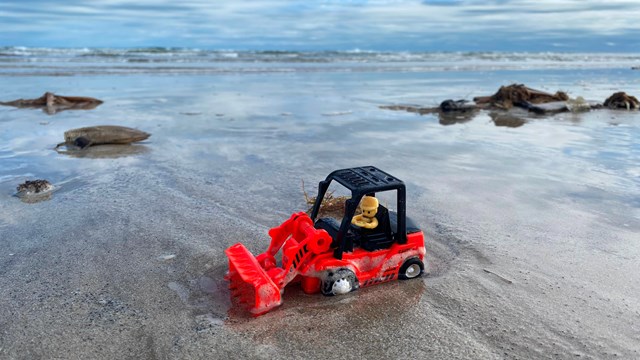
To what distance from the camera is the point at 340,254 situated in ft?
14.2

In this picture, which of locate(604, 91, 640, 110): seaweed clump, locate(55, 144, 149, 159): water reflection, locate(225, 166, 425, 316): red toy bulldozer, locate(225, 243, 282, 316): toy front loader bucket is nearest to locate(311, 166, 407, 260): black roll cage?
locate(225, 166, 425, 316): red toy bulldozer

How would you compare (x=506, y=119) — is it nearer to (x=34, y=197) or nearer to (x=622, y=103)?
→ (x=622, y=103)

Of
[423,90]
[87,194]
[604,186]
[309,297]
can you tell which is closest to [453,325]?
[309,297]

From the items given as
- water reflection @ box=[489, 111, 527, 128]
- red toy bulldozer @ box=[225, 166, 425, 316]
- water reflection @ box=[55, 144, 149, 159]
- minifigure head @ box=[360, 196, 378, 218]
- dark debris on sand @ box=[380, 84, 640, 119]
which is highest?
dark debris on sand @ box=[380, 84, 640, 119]

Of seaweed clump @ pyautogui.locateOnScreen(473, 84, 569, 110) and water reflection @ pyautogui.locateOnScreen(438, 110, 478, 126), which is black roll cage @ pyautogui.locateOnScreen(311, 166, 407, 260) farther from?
seaweed clump @ pyautogui.locateOnScreen(473, 84, 569, 110)

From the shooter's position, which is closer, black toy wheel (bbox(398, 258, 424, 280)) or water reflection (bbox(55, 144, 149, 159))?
black toy wheel (bbox(398, 258, 424, 280))

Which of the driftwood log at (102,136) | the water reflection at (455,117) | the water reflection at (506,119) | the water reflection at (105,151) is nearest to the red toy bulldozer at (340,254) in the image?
the water reflection at (105,151)

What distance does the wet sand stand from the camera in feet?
12.5

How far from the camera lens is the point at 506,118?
14.7 m

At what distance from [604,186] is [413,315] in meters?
5.05

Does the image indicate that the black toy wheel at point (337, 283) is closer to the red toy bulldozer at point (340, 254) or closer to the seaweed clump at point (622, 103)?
the red toy bulldozer at point (340, 254)

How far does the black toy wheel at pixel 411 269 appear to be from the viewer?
4.66 metres

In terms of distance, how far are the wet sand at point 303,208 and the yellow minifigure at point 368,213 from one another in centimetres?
60

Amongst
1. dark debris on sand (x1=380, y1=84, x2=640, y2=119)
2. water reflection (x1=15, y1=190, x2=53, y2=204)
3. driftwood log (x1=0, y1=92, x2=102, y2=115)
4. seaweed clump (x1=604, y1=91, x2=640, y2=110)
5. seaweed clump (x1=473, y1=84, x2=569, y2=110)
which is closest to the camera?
water reflection (x1=15, y1=190, x2=53, y2=204)
